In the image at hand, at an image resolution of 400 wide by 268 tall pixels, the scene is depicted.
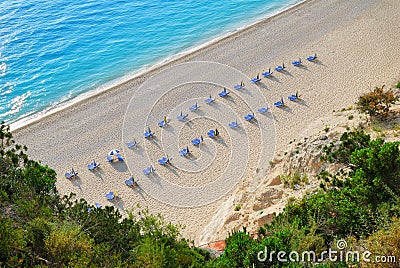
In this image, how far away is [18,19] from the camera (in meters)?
44.6

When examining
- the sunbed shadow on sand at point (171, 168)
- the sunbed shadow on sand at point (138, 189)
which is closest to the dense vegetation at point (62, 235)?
the sunbed shadow on sand at point (138, 189)

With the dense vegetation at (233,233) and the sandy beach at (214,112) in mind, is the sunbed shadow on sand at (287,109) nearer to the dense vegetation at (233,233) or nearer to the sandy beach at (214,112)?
the sandy beach at (214,112)

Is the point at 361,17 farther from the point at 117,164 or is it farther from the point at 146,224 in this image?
the point at 146,224

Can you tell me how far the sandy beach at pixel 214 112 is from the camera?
22.4m

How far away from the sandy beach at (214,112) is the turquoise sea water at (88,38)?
3.19 m

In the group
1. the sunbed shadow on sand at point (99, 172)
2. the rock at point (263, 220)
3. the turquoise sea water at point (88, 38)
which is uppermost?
the turquoise sea water at point (88, 38)

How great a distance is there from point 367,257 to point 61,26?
40887mm

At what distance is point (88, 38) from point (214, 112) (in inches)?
772

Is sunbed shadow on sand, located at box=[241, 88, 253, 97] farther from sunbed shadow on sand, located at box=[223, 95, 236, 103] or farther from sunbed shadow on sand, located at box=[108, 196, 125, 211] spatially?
sunbed shadow on sand, located at box=[108, 196, 125, 211]

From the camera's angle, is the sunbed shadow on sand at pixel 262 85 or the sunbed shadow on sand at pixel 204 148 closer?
the sunbed shadow on sand at pixel 204 148

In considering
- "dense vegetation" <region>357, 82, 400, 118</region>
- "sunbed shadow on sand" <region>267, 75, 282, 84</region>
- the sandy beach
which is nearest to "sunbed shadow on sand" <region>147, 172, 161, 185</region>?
the sandy beach

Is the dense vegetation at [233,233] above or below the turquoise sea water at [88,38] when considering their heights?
below

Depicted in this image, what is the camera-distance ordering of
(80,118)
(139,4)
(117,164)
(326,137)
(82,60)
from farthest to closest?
(139,4) → (82,60) → (80,118) → (117,164) → (326,137)

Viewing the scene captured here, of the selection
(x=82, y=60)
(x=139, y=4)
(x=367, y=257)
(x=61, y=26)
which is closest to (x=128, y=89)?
(x=82, y=60)
